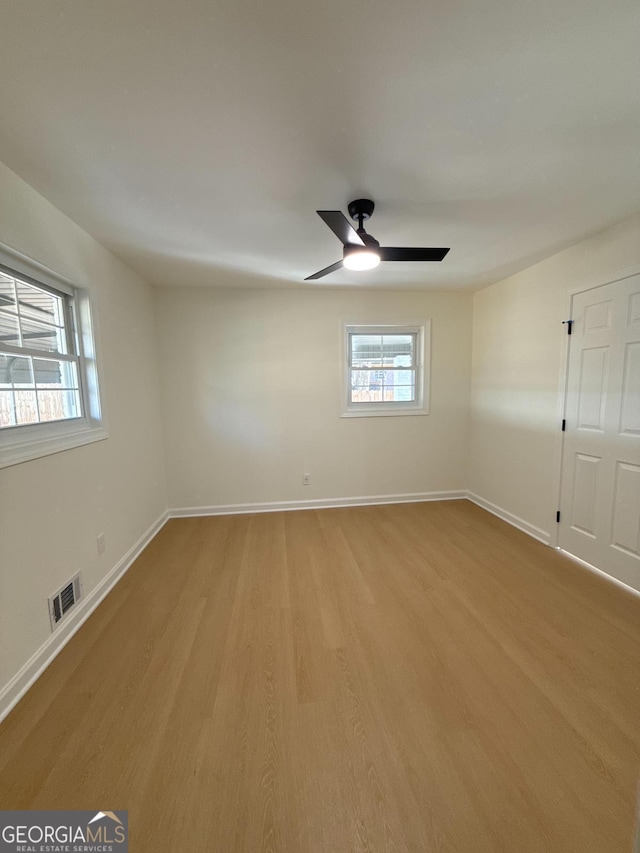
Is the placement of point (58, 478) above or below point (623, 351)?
below

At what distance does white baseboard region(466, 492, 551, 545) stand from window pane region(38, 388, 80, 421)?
Answer: 3.80 metres

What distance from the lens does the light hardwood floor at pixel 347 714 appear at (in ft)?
3.36

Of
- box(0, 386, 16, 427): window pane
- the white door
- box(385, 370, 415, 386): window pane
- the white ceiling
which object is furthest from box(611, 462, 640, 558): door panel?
box(0, 386, 16, 427): window pane

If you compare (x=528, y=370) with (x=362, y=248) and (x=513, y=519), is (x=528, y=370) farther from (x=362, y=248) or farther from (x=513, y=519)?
(x=362, y=248)

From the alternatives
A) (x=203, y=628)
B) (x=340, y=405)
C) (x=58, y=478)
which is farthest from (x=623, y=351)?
(x=58, y=478)

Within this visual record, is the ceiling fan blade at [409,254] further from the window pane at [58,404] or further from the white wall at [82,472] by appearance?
the window pane at [58,404]

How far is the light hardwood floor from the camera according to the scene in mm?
1024

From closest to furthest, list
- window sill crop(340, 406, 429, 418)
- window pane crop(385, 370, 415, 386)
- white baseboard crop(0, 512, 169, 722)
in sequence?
white baseboard crop(0, 512, 169, 722), window sill crop(340, 406, 429, 418), window pane crop(385, 370, 415, 386)

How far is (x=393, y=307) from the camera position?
360 centimetres

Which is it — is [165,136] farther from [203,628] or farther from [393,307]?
[393,307]

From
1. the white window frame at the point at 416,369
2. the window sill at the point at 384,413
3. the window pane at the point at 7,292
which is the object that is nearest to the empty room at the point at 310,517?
the window pane at the point at 7,292

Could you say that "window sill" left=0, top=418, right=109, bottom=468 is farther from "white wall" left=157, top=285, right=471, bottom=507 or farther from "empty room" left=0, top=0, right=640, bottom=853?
"white wall" left=157, top=285, right=471, bottom=507

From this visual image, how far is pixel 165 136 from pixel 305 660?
2.48 m

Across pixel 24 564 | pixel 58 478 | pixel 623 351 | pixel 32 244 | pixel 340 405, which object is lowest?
pixel 24 564
